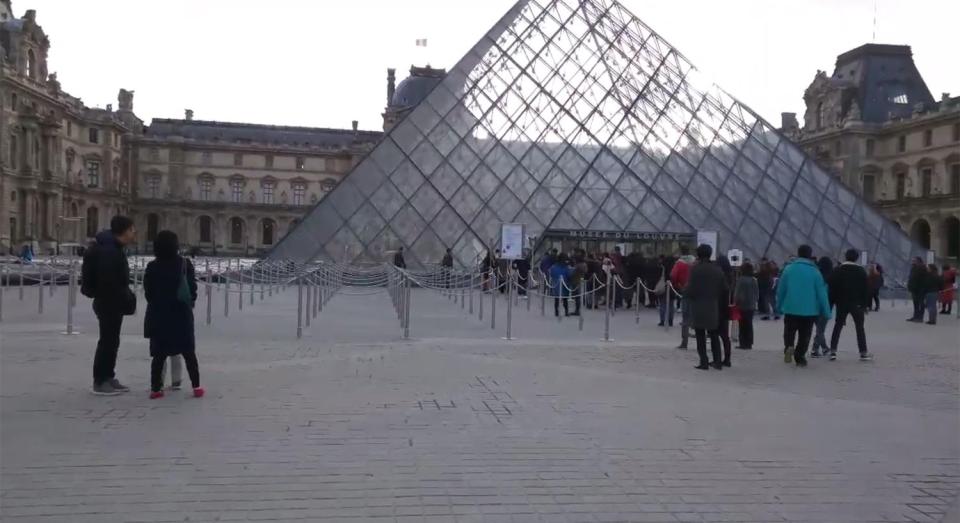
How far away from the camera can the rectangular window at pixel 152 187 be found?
249ft

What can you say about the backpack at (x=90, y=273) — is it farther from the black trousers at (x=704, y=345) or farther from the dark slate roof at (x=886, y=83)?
the dark slate roof at (x=886, y=83)

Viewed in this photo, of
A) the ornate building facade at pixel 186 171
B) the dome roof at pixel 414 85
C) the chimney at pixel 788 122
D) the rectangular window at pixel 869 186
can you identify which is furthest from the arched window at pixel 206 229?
the rectangular window at pixel 869 186

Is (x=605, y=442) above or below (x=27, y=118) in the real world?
below

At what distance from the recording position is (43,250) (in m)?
53.5

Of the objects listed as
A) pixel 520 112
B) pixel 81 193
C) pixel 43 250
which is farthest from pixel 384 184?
pixel 81 193

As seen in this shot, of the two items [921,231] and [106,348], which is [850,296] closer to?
[106,348]

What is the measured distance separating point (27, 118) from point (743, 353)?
5422 centimetres

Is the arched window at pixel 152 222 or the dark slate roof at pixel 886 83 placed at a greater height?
the dark slate roof at pixel 886 83

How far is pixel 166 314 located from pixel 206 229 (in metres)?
74.2

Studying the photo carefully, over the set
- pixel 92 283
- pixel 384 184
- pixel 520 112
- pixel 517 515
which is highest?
pixel 520 112

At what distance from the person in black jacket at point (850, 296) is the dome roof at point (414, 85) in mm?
60993

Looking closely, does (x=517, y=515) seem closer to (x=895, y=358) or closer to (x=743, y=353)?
(x=743, y=353)

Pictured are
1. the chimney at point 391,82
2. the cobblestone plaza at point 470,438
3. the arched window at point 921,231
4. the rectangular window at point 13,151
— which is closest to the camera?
the cobblestone plaza at point 470,438

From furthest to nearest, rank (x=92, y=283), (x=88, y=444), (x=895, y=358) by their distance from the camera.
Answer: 1. (x=895, y=358)
2. (x=92, y=283)
3. (x=88, y=444)
